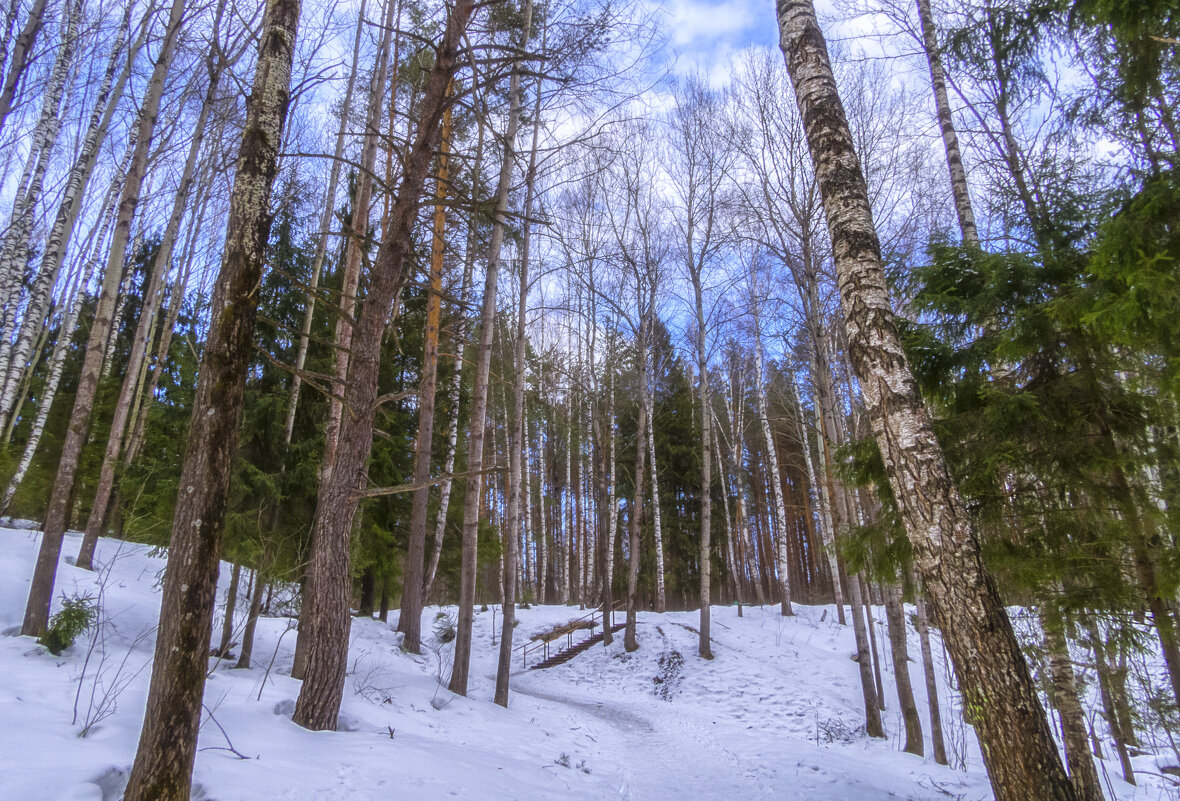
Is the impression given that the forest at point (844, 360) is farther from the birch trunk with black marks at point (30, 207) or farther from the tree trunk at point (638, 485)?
the tree trunk at point (638, 485)

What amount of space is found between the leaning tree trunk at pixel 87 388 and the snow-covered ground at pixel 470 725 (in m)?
0.48

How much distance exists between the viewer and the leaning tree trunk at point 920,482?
2742mm

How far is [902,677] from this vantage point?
8.25 meters

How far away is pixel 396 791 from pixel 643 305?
39.6ft

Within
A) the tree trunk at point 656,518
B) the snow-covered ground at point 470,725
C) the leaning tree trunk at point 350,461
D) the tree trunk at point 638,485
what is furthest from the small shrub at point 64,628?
the tree trunk at point 656,518

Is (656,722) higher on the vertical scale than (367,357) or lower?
lower

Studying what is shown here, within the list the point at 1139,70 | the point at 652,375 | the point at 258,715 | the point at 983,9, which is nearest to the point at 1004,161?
the point at 983,9

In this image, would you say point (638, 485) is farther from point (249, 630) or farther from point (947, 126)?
point (947, 126)

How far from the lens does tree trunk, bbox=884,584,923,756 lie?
8.02m

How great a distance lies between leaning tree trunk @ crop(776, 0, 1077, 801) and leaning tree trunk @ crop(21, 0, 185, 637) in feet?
21.1

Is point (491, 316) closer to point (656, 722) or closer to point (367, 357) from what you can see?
point (367, 357)

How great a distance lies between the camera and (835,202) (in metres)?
3.92

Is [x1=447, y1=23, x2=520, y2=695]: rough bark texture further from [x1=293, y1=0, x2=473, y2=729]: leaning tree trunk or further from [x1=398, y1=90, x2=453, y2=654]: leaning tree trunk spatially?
[x1=293, y1=0, x2=473, y2=729]: leaning tree trunk

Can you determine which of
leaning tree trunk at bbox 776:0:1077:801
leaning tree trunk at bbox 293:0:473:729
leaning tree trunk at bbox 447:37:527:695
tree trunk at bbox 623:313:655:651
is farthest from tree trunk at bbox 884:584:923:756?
leaning tree trunk at bbox 293:0:473:729
